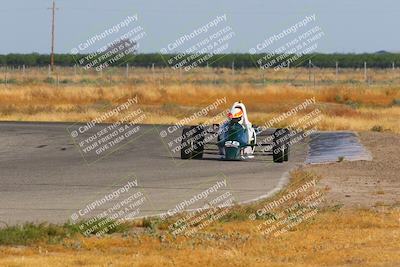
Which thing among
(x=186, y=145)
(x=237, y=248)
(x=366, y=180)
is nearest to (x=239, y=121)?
(x=186, y=145)

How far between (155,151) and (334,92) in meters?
31.5

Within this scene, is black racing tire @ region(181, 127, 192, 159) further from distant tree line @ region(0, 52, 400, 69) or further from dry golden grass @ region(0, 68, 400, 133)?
distant tree line @ region(0, 52, 400, 69)

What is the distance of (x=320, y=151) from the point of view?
31.5 m

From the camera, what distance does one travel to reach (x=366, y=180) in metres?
23.0

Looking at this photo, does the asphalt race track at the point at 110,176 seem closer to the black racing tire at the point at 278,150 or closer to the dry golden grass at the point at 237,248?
the black racing tire at the point at 278,150

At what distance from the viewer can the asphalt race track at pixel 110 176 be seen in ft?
61.0

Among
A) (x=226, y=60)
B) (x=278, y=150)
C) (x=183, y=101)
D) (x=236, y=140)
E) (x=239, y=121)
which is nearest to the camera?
(x=278, y=150)

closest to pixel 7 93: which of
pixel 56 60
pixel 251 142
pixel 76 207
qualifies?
pixel 251 142

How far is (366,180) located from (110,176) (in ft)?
18.4

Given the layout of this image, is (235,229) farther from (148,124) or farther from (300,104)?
(300,104)

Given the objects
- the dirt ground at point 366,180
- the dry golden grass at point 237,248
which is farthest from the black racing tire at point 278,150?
the dry golden grass at point 237,248

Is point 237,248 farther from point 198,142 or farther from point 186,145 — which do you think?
point 198,142

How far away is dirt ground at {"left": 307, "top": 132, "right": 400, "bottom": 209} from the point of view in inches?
754

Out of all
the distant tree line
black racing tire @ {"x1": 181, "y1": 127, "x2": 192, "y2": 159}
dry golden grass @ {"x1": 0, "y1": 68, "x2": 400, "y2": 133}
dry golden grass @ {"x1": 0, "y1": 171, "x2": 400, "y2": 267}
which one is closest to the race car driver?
black racing tire @ {"x1": 181, "y1": 127, "x2": 192, "y2": 159}
